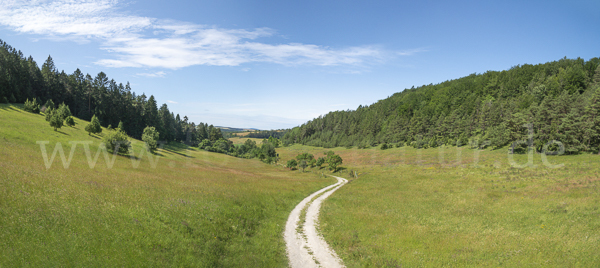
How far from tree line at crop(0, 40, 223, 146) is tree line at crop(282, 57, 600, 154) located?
112956 millimetres

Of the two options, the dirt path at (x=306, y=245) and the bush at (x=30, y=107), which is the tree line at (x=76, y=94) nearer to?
the bush at (x=30, y=107)

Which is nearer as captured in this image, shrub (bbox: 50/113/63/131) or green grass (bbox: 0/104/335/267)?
green grass (bbox: 0/104/335/267)

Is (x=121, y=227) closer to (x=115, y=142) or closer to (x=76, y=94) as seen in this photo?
(x=115, y=142)

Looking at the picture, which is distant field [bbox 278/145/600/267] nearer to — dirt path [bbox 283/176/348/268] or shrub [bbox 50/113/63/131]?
dirt path [bbox 283/176/348/268]

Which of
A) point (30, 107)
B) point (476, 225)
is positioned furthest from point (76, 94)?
point (476, 225)

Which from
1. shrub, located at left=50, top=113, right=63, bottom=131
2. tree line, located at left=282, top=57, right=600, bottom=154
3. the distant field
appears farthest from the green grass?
tree line, located at left=282, top=57, right=600, bottom=154

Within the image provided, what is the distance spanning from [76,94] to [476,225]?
13256 cm

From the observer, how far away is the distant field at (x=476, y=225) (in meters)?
12.9

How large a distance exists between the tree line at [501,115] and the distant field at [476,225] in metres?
34.0

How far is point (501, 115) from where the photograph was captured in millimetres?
97500

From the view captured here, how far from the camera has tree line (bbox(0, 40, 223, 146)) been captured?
7619cm

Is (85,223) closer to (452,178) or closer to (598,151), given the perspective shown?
(452,178)

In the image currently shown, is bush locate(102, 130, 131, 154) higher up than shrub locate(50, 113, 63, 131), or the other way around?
shrub locate(50, 113, 63, 131)

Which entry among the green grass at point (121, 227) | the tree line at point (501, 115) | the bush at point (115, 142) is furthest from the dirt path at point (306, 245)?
the tree line at point (501, 115)
